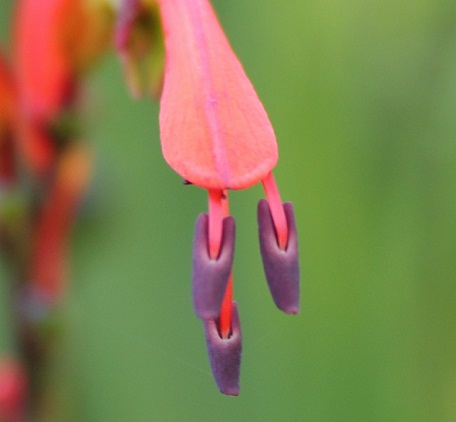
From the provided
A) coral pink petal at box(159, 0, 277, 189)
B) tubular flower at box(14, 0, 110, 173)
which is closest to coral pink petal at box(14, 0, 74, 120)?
tubular flower at box(14, 0, 110, 173)

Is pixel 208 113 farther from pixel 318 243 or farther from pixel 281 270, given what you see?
pixel 318 243

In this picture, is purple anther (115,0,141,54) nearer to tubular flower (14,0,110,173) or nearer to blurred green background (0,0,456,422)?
tubular flower (14,0,110,173)

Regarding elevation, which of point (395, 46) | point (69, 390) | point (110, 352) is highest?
point (395, 46)

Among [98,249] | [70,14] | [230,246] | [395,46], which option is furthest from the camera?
[395,46]

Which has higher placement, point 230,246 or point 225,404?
point 230,246

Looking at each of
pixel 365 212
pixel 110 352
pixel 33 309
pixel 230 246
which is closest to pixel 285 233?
pixel 230 246

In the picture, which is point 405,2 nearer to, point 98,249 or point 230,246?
point 98,249
